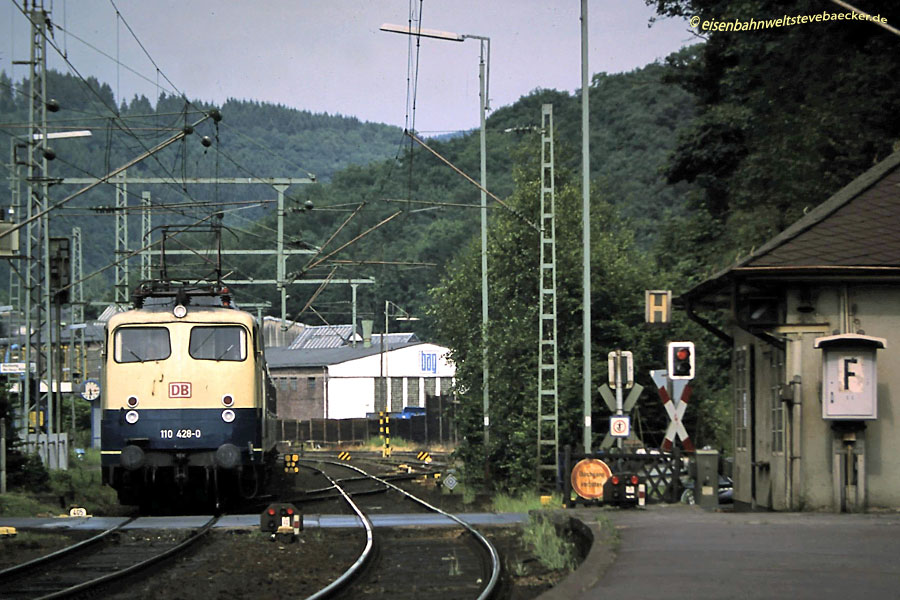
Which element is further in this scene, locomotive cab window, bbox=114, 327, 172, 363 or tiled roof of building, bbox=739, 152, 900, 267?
locomotive cab window, bbox=114, 327, 172, 363

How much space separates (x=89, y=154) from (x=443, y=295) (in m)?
146

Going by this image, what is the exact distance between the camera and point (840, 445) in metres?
16.7

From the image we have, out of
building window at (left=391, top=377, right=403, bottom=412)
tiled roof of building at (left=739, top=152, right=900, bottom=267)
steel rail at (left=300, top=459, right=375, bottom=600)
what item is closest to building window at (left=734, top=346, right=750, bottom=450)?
tiled roof of building at (left=739, top=152, right=900, bottom=267)

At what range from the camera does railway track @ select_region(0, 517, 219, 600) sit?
1243cm

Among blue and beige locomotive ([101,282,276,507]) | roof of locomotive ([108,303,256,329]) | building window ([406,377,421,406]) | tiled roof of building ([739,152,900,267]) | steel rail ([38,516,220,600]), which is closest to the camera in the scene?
steel rail ([38,516,220,600])

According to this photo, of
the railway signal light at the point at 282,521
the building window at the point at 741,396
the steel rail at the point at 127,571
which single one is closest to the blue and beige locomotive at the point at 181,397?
the steel rail at the point at 127,571

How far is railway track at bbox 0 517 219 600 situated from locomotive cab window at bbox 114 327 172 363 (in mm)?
3620

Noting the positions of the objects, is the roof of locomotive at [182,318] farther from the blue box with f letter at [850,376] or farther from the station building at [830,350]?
the blue box with f letter at [850,376]

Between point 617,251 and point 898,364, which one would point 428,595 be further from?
point 617,251

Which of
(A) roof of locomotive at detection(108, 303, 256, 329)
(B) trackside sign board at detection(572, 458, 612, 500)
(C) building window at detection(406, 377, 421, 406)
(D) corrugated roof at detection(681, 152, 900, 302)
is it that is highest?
(D) corrugated roof at detection(681, 152, 900, 302)

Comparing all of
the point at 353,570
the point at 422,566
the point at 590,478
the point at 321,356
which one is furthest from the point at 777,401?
the point at 321,356

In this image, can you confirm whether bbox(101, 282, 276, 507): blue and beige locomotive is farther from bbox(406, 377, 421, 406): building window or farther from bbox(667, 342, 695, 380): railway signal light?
bbox(406, 377, 421, 406): building window

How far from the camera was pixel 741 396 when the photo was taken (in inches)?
817

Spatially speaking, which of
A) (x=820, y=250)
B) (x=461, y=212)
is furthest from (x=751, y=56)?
(x=461, y=212)
